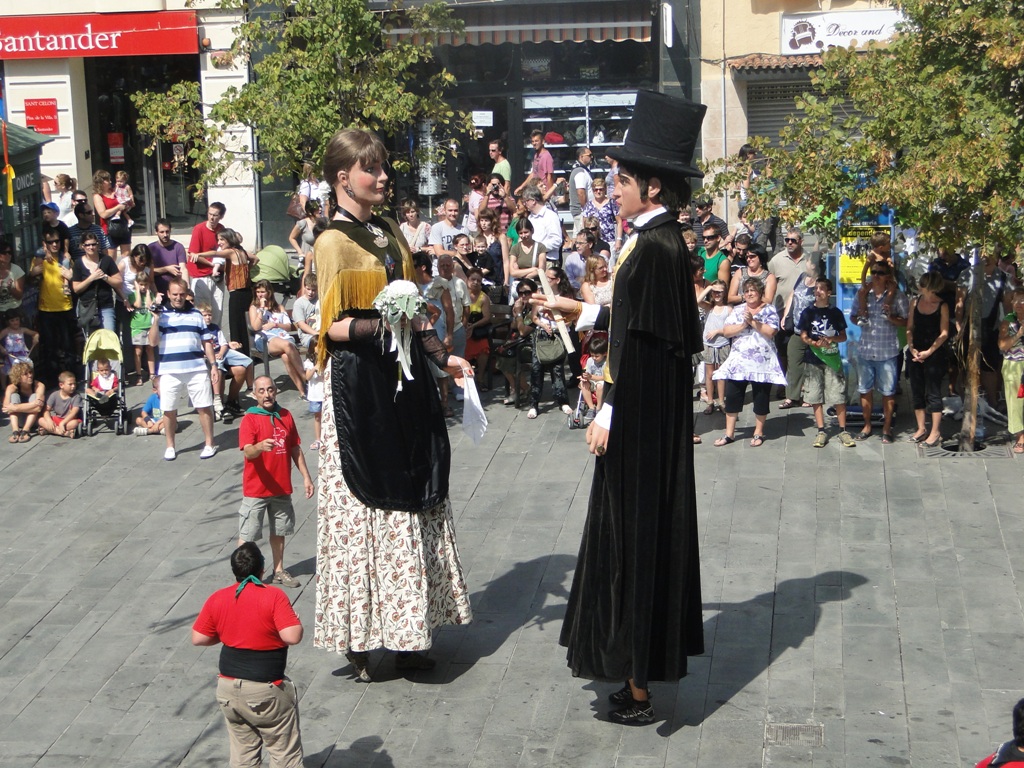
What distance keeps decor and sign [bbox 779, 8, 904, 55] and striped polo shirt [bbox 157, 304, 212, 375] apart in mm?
11512

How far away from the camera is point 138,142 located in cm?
2169

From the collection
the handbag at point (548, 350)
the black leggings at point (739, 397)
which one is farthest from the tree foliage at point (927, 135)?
the handbag at point (548, 350)

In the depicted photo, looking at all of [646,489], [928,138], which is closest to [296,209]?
[928,138]

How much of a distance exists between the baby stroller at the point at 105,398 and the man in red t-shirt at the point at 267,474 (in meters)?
4.07

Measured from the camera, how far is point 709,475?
10.3 metres

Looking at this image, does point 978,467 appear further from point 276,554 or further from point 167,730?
point 167,730

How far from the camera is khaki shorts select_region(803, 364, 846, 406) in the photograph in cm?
1110

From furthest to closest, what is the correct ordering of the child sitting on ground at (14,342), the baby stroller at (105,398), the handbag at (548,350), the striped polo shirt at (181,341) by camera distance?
1. the child sitting on ground at (14,342)
2. the handbag at (548,350)
3. the baby stroller at (105,398)
4. the striped polo shirt at (181,341)

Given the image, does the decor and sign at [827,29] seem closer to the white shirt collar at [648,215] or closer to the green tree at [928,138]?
the green tree at [928,138]

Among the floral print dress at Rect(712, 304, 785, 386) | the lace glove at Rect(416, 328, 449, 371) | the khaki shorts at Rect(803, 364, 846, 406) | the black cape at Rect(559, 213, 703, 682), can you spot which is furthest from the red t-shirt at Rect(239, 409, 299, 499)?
the khaki shorts at Rect(803, 364, 846, 406)

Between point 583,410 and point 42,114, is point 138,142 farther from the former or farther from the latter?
point 583,410

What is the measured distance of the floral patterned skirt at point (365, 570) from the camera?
651 centimetres

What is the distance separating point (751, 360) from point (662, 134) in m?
5.62

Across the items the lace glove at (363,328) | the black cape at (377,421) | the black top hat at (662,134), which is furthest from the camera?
the black cape at (377,421)
